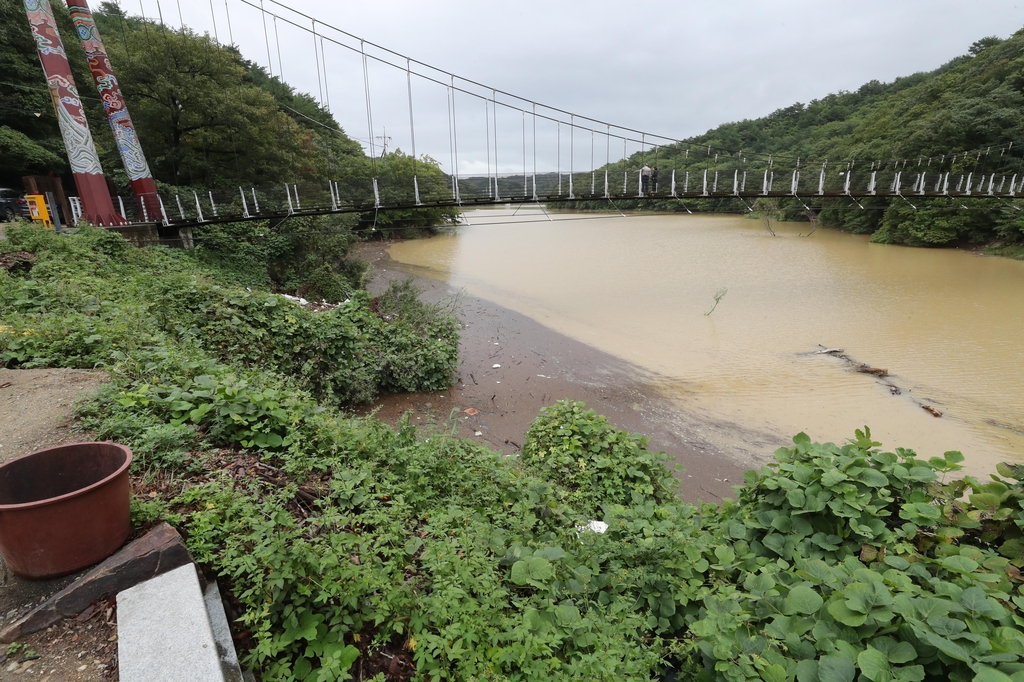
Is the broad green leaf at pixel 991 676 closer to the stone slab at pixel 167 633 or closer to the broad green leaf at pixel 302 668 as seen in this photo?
the broad green leaf at pixel 302 668

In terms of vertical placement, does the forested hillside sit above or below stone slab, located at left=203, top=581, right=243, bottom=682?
above

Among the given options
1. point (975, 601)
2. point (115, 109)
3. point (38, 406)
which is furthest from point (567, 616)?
point (115, 109)

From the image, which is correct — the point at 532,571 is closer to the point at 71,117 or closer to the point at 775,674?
the point at 775,674

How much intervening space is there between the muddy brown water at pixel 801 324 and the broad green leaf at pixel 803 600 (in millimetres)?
5415

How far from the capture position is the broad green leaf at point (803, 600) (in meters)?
1.62

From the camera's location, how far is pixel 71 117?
949 cm

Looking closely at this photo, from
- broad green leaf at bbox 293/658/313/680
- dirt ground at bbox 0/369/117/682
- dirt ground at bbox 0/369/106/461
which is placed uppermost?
dirt ground at bbox 0/369/106/461

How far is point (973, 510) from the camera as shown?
2.08 m

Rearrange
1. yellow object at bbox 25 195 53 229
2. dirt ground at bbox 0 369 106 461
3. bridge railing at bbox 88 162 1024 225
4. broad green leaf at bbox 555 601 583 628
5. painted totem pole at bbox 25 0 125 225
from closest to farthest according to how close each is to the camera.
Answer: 1. broad green leaf at bbox 555 601 583 628
2. dirt ground at bbox 0 369 106 461
3. yellow object at bbox 25 195 53 229
4. painted totem pole at bbox 25 0 125 225
5. bridge railing at bbox 88 162 1024 225

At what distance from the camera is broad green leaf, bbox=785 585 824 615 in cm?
162

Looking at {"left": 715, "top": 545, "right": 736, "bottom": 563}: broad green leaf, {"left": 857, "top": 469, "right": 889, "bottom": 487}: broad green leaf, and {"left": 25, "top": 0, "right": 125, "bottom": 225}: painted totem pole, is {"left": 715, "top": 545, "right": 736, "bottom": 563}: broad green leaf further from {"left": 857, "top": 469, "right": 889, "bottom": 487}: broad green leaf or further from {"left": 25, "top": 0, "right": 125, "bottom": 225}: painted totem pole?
{"left": 25, "top": 0, "right": 125, "bottom": 225}: painted totem pole

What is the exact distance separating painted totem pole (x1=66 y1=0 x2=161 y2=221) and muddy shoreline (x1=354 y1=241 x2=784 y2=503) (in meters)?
8.05

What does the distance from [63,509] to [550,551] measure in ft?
5.74

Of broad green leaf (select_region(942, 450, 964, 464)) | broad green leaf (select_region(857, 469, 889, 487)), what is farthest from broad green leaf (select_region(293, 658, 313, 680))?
broad green leaf (select_region(942, 450, 964, 464))
